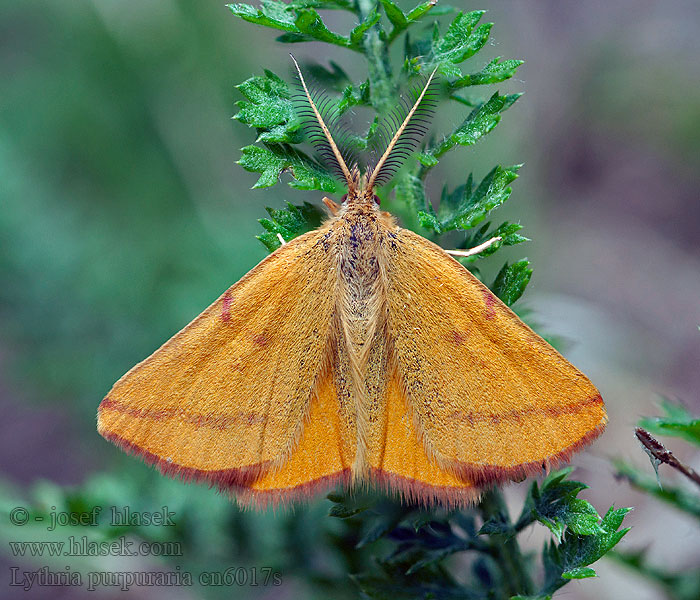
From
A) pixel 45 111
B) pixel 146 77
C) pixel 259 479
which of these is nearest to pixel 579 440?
pixel 259 479

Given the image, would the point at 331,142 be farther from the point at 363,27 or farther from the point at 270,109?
the point at 363,27

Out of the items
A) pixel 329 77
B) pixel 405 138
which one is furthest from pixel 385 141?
pixel 329 77

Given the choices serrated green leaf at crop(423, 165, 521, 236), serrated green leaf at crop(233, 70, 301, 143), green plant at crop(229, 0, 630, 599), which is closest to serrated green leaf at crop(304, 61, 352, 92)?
green plant at crop(229, 0, 630, 599)

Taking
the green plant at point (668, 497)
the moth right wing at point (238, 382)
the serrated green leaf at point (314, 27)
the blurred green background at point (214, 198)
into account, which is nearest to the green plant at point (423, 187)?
the serrated green leaf at point (314, 27)

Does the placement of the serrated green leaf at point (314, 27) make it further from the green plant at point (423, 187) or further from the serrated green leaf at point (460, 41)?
the serrated green leaf at point (460, 41)

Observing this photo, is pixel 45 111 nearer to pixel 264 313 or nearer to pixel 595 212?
Answer: pixel 264 313

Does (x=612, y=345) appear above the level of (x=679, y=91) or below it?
below
